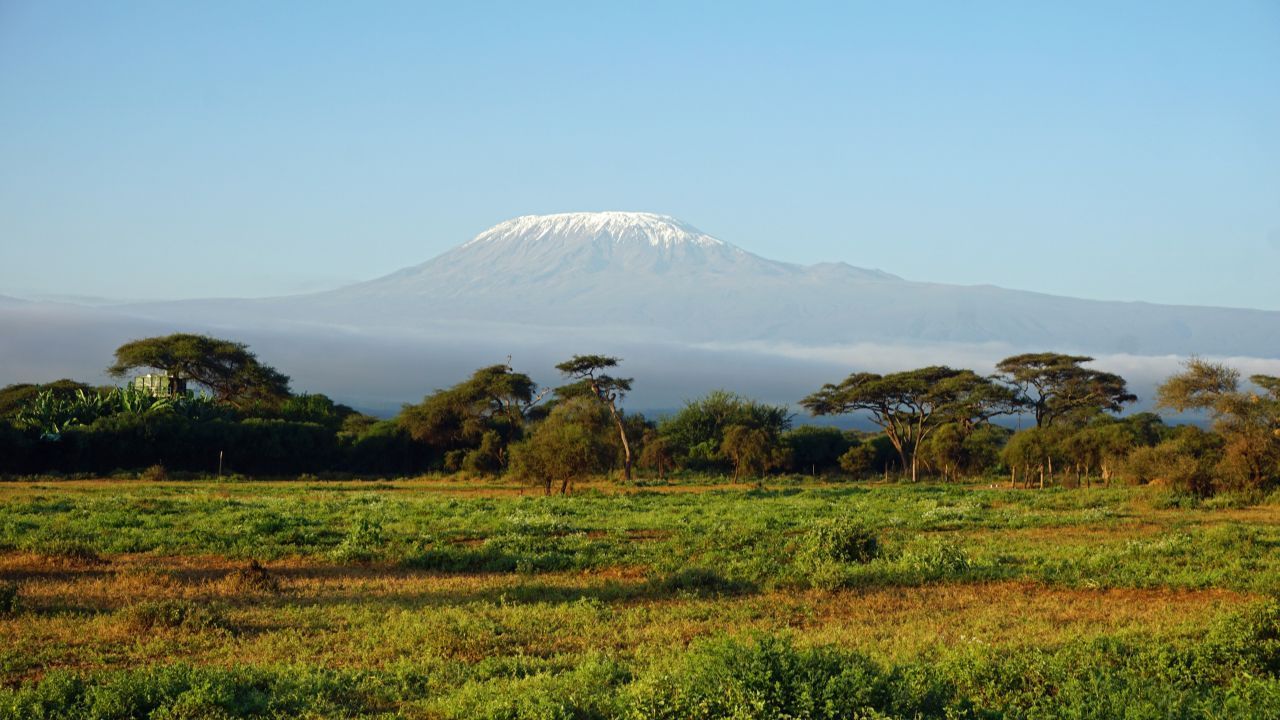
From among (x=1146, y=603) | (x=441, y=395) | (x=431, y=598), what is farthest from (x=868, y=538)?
(x=441, y=395)

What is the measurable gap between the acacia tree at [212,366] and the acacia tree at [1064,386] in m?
42.6

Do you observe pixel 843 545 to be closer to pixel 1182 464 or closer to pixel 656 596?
pixel 656 596

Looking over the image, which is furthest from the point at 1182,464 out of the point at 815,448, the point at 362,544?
the point at 815,448

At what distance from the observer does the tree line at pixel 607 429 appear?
33219 mm

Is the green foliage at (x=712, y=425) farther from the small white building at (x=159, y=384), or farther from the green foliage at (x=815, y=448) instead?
the small white building at (x=159, y=384)

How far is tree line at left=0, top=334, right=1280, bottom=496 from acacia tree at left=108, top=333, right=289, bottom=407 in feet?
0.31

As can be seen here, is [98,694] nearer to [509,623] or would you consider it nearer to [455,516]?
[509,623]

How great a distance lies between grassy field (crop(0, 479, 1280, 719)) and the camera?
22.8 ft

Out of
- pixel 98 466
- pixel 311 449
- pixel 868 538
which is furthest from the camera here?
pixel 311 449

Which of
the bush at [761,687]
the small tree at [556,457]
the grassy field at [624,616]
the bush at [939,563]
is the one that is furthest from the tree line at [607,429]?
the bush at [761,687]

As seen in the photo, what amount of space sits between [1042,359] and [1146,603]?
→ 155ft

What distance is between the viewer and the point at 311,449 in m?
46.3

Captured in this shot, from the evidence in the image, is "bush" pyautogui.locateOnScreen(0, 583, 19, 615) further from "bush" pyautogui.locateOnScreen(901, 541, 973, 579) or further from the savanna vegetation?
"bush" pyautogui.locateOnScreen(901, 541, 973, 579)

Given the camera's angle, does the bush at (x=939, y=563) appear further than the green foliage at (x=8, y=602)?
Yes
